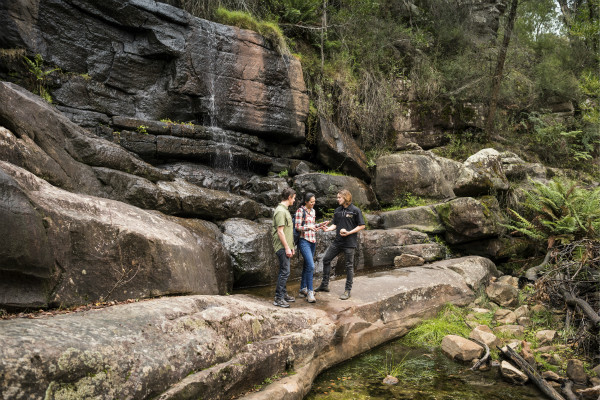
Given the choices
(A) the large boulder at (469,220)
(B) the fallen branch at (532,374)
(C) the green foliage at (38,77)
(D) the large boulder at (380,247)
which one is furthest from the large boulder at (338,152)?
(B) the fallen branch at (532,374)

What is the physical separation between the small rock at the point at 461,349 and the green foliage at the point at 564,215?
4.66 metres

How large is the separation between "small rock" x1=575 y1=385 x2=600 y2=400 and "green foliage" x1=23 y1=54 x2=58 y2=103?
42.0 feet

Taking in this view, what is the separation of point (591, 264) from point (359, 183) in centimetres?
767

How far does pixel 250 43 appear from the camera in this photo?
13516 mm

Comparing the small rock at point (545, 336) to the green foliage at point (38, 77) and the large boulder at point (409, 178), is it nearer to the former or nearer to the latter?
the large boulder at point (409, 178)

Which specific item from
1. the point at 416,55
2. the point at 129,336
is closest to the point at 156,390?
the point at 129,336

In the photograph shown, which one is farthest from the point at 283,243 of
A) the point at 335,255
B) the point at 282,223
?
the point at 335,255

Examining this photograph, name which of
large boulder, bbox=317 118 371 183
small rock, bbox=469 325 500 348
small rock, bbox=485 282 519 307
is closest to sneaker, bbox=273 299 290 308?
small rock, bbox=469 325 500 348

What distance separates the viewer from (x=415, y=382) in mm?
5238

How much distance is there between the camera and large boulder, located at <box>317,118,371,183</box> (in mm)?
14117

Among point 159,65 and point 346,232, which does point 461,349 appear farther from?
point 159,65

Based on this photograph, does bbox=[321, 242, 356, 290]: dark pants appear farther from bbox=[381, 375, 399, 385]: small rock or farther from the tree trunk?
the tree trunk

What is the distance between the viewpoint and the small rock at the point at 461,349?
5.80 meters

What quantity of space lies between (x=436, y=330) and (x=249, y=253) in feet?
13.1
